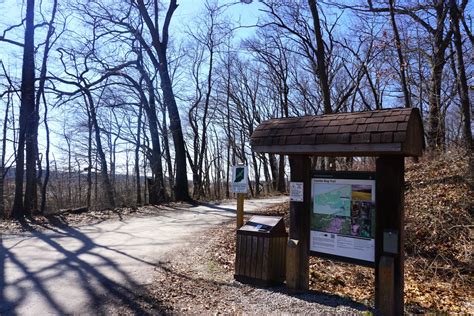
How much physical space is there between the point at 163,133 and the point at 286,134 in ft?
75.5

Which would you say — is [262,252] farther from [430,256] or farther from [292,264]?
[430,256]

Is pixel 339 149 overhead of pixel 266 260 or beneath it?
overhead

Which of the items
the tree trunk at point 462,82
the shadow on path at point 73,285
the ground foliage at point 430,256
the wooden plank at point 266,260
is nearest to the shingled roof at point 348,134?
the wooden plank at point 266,260

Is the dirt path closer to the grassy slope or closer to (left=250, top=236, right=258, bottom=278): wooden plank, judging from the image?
(left=250, top=236, right=258, bottom=278): wooden plank

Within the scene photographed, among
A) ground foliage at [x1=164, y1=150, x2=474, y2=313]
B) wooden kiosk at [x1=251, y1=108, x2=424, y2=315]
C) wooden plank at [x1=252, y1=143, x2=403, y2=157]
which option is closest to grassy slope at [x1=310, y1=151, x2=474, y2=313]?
ground foliage at [x1=164, y1=150, x2=474, y2=313]

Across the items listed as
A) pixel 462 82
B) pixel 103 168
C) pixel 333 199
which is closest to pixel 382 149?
pixel 333 199

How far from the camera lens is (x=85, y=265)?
767cm

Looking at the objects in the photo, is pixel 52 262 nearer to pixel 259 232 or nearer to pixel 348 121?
pixel 259 232

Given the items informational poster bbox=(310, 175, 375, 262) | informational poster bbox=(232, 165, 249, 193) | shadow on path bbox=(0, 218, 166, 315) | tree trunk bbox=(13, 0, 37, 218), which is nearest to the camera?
shadow on path bbox=(0, 218, 166, 315)

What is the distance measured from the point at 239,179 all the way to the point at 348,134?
109 inches

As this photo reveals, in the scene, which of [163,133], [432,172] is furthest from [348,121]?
[163,133]

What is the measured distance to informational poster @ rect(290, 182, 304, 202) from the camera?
6453 mm

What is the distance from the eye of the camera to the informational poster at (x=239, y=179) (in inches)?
301

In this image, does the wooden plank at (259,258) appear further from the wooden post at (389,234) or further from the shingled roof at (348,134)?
the wooden post at (389,234)
